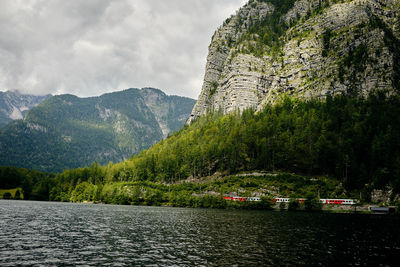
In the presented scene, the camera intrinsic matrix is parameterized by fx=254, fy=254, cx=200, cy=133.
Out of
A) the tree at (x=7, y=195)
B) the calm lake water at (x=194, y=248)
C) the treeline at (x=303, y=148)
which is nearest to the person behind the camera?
the calm lake water at (x=194, y=248)

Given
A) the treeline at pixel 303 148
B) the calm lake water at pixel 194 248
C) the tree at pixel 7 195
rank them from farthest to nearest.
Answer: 1. the tree at pixel 7 195
2. the treeline at pixel 303 148
3. the calm lake water at pixel 194 248

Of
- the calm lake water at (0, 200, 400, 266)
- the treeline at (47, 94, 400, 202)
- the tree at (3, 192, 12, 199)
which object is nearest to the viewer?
the calm lake water at (0, 200, 400, 266)

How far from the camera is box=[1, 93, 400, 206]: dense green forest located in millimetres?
112625

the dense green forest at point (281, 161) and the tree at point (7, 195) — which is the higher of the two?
the dense green forest at point (281, 161)

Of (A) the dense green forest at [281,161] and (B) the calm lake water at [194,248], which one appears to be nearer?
(B) the calm lake water at [194,248]

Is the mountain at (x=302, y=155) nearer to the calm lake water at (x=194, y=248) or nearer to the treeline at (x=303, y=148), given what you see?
the treeline at (x=303, y=148)

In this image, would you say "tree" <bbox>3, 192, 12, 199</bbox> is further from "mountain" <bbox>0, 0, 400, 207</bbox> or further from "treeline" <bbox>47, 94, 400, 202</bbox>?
"treeline" <bbox>47, 94, 400, 202</bbox>

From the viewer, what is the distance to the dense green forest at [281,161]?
113 metres

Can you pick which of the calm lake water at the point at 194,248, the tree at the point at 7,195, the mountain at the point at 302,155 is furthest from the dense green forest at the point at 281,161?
the calm lake water at the point at 194,248

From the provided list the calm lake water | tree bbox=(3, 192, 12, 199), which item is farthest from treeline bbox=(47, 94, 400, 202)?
the calm lake water

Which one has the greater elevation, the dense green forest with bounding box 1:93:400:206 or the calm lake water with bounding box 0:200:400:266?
the dense green forest with bounding box 1:93:400:206

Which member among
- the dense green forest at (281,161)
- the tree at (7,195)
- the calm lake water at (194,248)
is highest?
the dense green forest at (281,161)

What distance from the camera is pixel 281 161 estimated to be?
14062cm

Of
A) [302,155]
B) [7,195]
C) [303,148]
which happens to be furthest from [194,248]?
[7,195]
